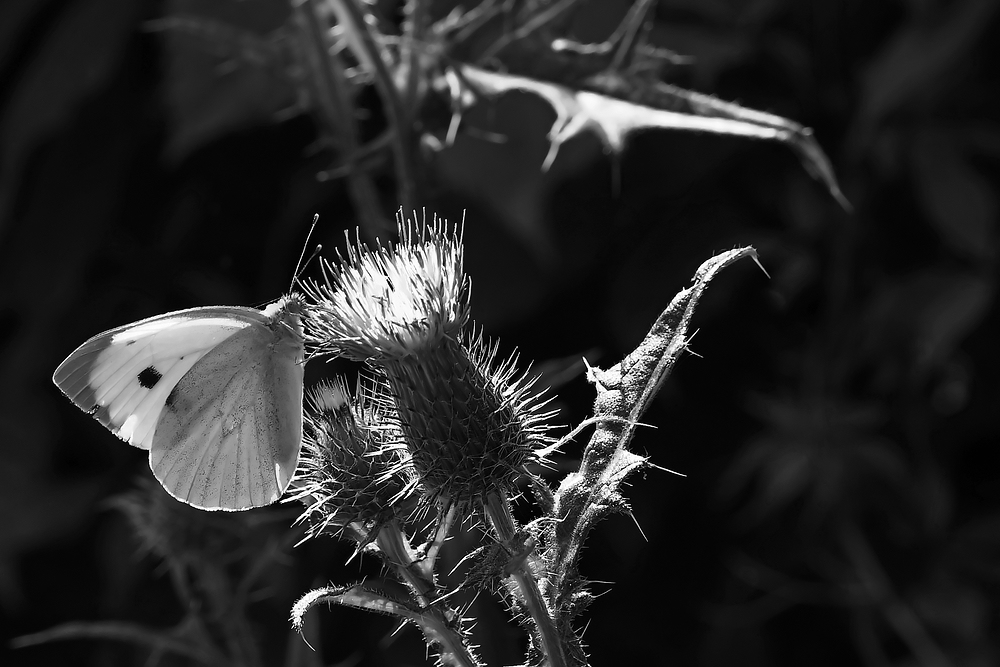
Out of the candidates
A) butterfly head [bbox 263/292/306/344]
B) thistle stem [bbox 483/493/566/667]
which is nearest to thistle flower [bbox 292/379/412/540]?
thistle stem [bbox 483/493/566/667]

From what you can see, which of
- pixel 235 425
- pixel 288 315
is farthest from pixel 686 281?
pixel 235 425

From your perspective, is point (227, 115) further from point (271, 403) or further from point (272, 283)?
point (271, 403)

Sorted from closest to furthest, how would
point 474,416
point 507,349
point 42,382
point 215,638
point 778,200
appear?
point 474,416 → point 215,638 → point 507,349 → point 778,200 → point 42,382

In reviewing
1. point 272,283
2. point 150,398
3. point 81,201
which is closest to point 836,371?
point 272,283

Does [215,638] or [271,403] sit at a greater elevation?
[271,403]

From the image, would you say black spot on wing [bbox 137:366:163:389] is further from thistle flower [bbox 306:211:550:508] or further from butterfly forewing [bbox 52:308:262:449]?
thistle flower [bbox 306:211:550:508]

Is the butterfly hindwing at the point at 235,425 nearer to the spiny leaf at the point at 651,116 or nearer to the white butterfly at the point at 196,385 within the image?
the white butterfly at the point at 196,385

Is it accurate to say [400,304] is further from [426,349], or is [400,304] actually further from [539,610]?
[539,610]

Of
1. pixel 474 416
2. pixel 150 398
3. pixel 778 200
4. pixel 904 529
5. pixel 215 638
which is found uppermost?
pixel 474 416
